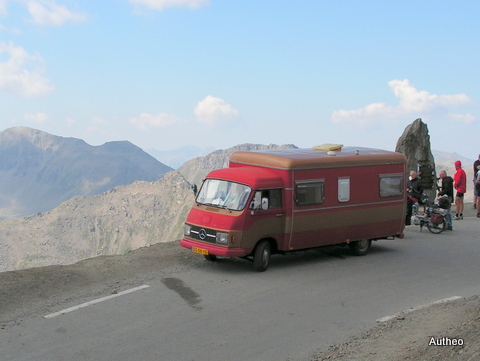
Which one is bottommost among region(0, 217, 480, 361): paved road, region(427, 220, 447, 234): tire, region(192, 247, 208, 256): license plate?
region(0, 217, 480, 361): paved road

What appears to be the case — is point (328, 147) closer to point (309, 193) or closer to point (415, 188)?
point (309, 193)

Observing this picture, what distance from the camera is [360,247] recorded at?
1587cm

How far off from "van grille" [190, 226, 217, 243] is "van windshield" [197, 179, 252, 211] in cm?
66

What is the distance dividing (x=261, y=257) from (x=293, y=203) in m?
1.51

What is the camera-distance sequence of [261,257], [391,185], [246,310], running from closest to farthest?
[246,310] < [261,257] < [391,185]

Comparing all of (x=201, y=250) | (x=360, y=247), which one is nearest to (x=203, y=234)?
(x=201, y=250)

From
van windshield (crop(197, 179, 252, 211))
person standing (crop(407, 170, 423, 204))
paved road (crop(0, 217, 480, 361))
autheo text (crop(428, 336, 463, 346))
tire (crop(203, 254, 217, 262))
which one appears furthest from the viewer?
person standing (crop(407, 170, 423, 204))

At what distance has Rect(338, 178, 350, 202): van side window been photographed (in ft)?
48.6

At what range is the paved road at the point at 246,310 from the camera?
8.73 m

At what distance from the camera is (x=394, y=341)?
28.8 feet

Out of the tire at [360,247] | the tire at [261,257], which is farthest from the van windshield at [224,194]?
the tire at [360,247]

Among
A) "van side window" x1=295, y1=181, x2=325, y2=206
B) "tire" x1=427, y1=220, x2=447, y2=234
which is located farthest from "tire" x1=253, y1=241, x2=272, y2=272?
"tire" x1=427, y1=220, x2=447, y2=234

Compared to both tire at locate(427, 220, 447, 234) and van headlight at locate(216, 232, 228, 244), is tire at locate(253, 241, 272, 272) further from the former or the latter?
tire at locate(427, 220, 447, 234)

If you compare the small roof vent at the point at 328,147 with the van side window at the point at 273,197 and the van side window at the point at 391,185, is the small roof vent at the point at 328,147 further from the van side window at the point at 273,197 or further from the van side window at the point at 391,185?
the van side window at the point at 273,197
